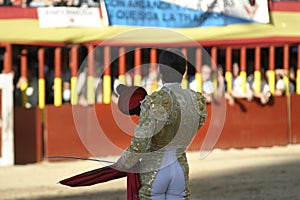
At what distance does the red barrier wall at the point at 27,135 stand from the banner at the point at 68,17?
136cm

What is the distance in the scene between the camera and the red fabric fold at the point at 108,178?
4.42 metres

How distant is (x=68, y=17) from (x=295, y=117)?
399 centimetres

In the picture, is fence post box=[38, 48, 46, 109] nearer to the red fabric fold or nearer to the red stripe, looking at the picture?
the red stripe

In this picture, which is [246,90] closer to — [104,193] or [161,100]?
[104,193]

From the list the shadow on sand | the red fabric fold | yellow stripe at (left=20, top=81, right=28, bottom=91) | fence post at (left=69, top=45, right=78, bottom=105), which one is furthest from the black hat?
fence post at (left=69, top=45, right=78, bottom=105)

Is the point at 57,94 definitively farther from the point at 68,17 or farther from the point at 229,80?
the point at 229,80

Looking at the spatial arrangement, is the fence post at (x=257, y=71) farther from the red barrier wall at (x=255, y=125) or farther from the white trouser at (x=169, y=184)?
the white trouser at (x=169, y=184)

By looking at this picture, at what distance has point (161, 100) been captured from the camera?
425 cm

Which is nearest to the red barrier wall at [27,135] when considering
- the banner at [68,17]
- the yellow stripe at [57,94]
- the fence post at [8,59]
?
the yellow stripe at [57,94]

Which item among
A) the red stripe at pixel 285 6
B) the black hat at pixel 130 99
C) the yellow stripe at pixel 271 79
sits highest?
the black hat at pixel 130 99

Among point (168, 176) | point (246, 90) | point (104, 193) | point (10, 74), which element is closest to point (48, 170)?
point (10, 74)

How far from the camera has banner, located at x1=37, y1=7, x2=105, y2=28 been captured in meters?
12.4

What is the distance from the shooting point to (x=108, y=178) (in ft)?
14.9

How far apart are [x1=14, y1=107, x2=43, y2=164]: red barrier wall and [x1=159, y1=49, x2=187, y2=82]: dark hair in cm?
767
